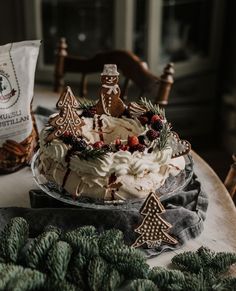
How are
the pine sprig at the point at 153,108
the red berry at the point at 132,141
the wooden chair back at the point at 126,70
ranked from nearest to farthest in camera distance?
1. the red berry at the point at 132,141
2. the pine sprig at the point at 153,108
3. the wooden chair back at the point at 126,70

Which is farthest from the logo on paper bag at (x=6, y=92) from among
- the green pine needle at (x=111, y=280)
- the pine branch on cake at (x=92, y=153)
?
the green pine needle at (x=111, y=280)

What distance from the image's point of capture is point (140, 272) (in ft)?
3.24

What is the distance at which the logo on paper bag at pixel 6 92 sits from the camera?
1.32m

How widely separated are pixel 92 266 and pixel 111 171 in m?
0.22

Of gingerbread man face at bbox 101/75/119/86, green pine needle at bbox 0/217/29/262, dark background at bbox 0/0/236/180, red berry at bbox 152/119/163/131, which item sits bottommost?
dark background at bbox 0/0/236/180

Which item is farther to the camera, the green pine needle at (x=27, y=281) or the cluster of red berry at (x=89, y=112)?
the cluster of red berry at (x=89, y=112)

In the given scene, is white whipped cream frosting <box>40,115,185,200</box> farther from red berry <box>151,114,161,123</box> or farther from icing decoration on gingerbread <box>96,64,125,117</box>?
icing decoration on gingerbread <box>96,64,125,117</box>

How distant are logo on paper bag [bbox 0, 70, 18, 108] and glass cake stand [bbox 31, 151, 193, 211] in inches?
6.7

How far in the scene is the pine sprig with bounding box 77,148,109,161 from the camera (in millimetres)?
1113

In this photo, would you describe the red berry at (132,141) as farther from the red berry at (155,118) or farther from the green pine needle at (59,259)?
the green pine needle at (59,259)

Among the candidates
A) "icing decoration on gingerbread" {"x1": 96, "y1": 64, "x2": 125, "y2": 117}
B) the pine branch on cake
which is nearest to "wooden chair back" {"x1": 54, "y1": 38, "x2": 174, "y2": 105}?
"icing decoration on gingerbread" {"x1": 96, "y1": 64, "x2": 125, "y2": 117}

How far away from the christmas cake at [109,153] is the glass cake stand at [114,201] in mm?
11

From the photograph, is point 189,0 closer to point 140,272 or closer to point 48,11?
point 48,11

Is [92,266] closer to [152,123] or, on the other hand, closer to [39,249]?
[39,249]
